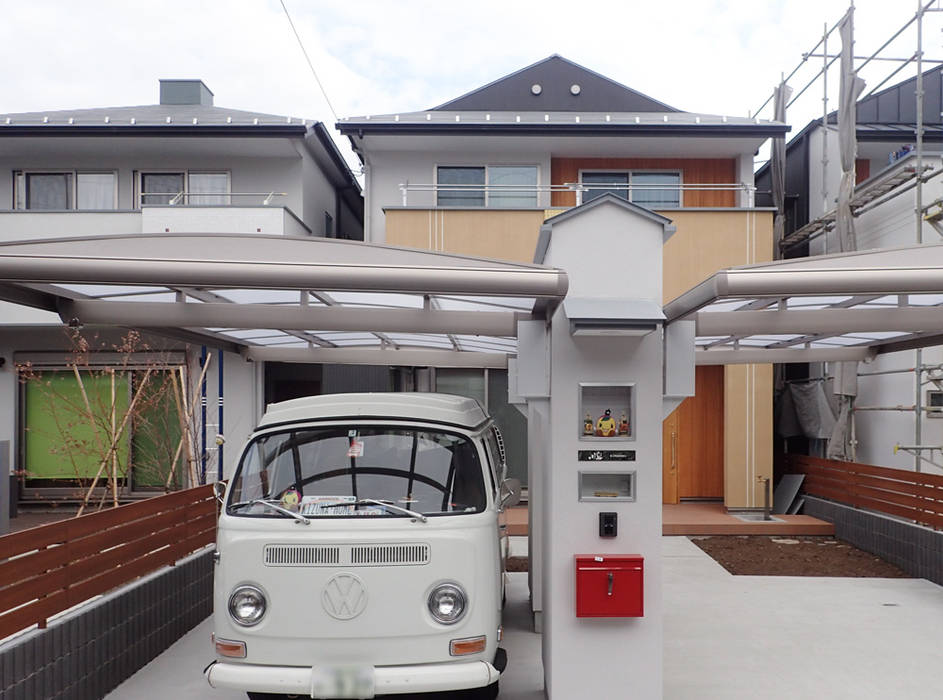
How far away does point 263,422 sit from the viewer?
16.5 ft

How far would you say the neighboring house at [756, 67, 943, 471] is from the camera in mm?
10562

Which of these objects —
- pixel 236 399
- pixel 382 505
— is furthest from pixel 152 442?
pixel 382 505

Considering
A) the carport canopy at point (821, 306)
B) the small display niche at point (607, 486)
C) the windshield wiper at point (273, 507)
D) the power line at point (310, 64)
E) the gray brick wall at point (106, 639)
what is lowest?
the gray brick wall at point (106, 639)

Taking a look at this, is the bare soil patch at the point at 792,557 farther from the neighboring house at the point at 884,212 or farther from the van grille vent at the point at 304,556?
the van grille vent at the point at 304,556

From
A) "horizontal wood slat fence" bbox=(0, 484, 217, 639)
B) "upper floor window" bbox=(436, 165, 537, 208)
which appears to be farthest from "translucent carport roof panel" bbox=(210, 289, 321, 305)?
"upper floor window" bbox=(436, 165, 537, 208)

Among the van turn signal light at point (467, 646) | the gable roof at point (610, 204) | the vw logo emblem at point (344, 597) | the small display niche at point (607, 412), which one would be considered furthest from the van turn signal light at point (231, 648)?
the gable roof at point (610, 204)

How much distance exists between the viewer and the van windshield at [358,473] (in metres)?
4.55

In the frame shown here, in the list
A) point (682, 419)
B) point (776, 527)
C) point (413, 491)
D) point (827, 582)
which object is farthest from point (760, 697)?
point (682, 419)

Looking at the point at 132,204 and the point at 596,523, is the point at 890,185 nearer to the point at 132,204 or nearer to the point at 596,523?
the point at 596,523

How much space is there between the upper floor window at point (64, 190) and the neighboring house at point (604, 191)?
4664 millimetres

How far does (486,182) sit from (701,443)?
5868 millimetres

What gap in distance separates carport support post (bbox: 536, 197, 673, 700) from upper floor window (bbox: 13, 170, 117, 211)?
1166 cm

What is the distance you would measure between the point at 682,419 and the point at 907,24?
6.63m

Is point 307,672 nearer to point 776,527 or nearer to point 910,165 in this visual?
point 776,527
